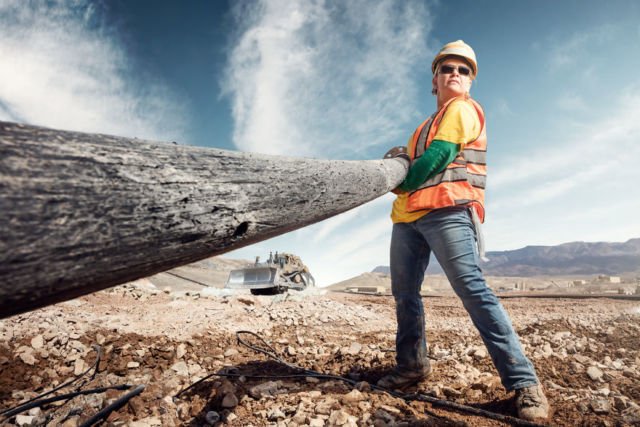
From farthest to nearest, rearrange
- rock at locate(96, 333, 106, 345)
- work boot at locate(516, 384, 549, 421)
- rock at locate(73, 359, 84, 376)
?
rock at locate(96, 333, 106, 345) < rock at locate(73, 359, 84, 376) < work boot at locate(516, 384, 549, 421)

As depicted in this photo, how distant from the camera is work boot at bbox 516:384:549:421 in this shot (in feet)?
6.32

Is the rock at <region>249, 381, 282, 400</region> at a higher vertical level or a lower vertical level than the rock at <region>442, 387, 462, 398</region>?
lower

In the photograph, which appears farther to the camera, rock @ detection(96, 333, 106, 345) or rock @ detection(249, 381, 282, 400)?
rock @ detection(96, 333, 106, 345)

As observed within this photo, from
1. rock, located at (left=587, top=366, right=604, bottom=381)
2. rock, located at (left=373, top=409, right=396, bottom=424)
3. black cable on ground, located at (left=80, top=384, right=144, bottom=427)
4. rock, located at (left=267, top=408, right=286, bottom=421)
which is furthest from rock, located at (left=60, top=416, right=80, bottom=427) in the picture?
rock, located at (left=587, top=366, right=604, bottom=381)

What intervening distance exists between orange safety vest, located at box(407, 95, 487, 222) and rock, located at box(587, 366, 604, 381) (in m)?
1.50

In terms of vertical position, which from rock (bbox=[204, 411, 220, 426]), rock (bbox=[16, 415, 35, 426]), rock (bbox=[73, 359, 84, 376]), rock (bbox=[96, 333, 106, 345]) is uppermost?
rock (bbox=[96, 333, 106, 345])

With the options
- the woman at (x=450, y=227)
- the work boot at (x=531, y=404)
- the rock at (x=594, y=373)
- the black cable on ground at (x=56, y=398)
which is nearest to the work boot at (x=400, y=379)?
the woman at (x=450, y=227)

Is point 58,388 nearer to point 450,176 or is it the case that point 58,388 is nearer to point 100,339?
point 100,339

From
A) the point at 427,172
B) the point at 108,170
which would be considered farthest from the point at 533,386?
the point at 108,170

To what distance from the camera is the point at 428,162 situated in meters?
2.07

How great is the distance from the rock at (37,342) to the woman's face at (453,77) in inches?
185

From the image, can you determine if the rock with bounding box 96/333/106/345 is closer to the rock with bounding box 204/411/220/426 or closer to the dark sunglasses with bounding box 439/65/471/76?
the rock with bounding box 204/411/220/426

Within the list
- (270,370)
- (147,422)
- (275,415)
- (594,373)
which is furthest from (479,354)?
(147,422)

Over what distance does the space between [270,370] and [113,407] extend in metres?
1.23
